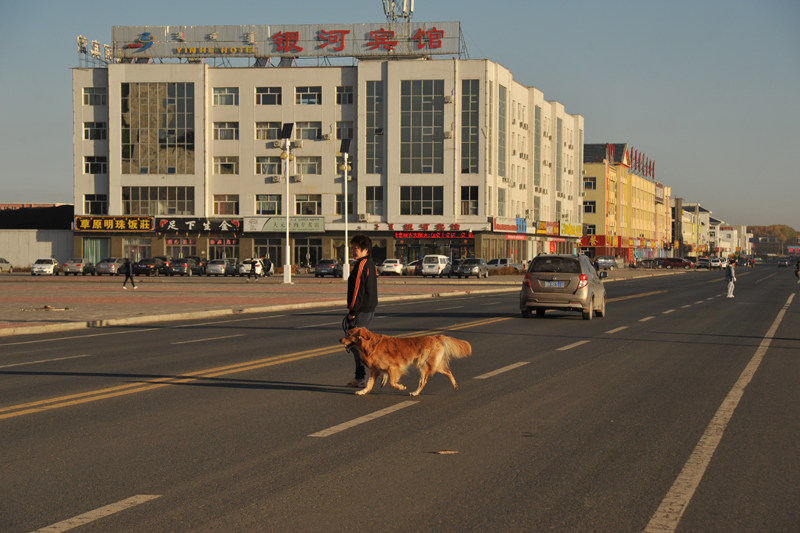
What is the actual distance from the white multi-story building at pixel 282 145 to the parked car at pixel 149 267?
1235 cm

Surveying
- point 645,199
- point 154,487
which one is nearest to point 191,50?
point 154,487

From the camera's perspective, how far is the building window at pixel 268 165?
83438 millimetres

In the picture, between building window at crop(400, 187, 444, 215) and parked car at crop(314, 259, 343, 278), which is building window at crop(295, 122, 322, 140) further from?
parked car at crop(314, 259, 343, 278)

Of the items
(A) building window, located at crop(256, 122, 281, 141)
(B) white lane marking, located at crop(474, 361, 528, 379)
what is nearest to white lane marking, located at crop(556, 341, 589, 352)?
(B) white lane marking, located at crop(474, 361, 528, 379)

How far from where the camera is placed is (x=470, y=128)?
266ft

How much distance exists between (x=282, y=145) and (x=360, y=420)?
241ft

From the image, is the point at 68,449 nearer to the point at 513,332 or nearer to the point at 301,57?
the point at 513,332

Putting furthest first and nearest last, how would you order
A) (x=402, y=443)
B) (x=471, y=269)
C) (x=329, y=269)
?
(x=329, y=269) < (x=471, y=269) < (x=402, y=443)

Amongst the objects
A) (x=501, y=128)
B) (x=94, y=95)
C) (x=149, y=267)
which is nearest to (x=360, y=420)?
(x=149, y=267)

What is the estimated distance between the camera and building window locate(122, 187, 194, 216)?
8338cm

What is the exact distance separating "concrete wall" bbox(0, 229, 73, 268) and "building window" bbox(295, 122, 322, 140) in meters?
24.0

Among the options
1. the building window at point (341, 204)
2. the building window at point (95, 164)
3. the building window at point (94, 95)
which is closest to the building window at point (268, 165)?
the building window at point (341, 204)

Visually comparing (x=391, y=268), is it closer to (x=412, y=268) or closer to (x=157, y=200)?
(x=412, y=268)

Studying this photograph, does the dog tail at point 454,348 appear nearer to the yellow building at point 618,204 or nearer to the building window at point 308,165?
the building window at point 308,165
